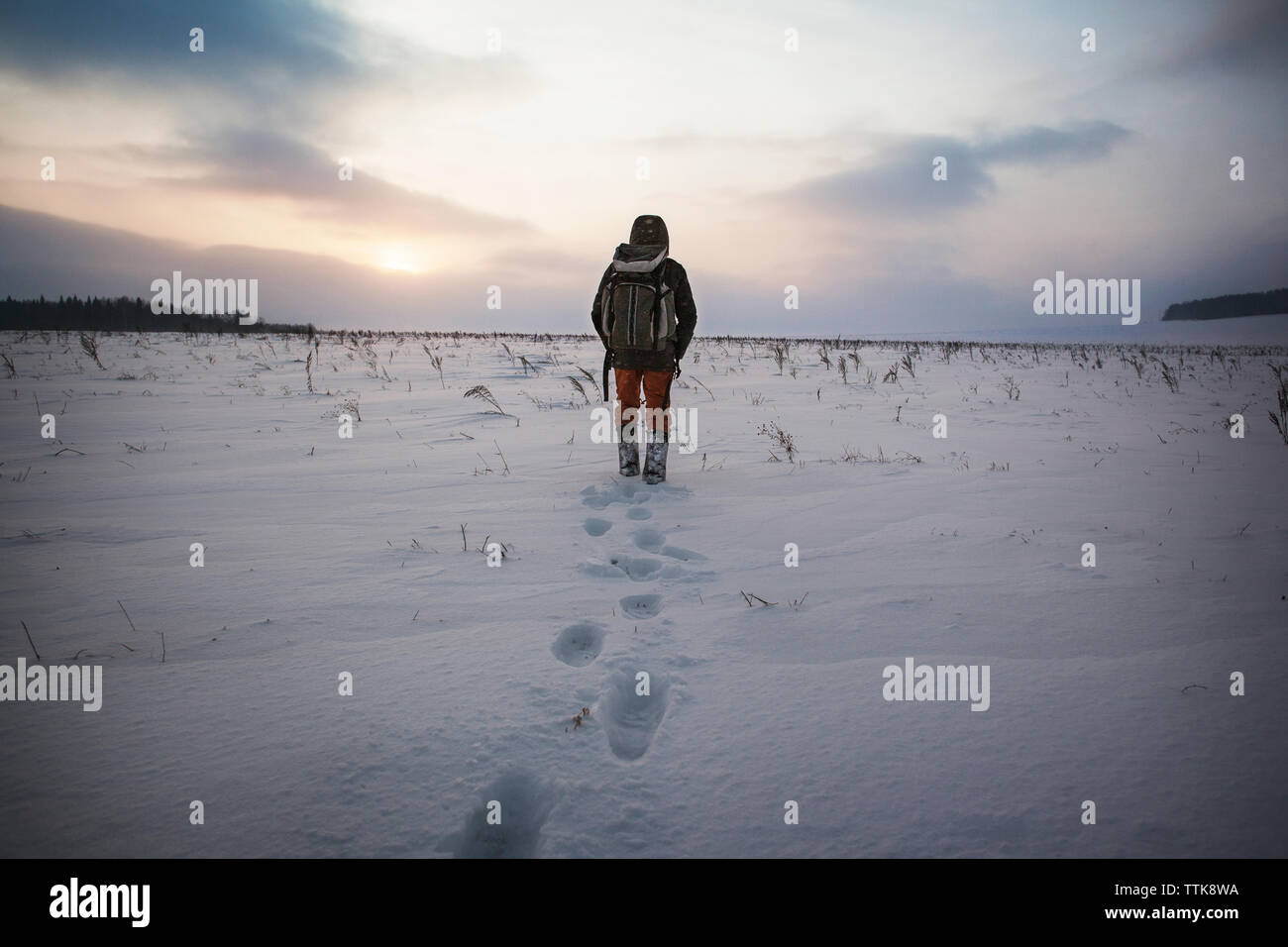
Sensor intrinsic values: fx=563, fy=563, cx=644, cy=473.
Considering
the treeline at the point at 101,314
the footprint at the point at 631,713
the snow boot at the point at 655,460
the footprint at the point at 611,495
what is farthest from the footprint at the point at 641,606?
the treeline at the point at 101,314

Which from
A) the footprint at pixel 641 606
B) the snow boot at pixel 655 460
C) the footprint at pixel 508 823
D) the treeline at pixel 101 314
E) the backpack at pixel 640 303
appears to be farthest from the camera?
the treeline at pixel 101 314

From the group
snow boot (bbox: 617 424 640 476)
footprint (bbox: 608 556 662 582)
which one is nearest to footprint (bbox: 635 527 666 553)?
footprint (bbox: 608 556 662 582)

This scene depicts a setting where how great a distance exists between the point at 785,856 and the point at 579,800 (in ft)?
1.75

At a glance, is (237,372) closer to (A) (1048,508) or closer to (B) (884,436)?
(B) (884,436)

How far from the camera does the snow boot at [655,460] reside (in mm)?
4359

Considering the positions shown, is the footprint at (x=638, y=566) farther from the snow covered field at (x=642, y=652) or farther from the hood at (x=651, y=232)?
the hood at (x=651, y=232)

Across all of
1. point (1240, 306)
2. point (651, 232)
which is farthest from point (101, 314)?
point (1240, 306)

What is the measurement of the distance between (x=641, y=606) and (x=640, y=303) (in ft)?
8.26

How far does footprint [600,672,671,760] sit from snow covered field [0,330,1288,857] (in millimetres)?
10

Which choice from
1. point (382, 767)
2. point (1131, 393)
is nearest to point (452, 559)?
point (382, 767)

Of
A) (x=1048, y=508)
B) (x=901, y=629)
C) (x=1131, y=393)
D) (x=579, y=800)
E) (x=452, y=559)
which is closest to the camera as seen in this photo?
(x=579, y=800)

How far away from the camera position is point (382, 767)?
1.58 m

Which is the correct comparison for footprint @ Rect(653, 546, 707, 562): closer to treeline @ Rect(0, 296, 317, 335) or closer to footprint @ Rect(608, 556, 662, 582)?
footprint @ Rect(608, 556, 662, 582)

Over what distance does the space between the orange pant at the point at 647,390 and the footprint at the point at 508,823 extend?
3.17 meters
